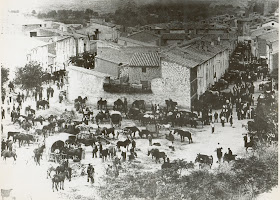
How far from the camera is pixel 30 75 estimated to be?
8.93 metres

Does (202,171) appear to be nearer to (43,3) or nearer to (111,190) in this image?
(111,190)

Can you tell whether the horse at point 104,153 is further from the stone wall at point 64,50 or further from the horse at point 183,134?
the stone wall at point 64,50

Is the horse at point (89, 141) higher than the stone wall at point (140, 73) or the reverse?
the reverse

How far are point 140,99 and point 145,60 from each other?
21.1 inches

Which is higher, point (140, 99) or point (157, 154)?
point (140, 99)

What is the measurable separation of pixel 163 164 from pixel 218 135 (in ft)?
2.79

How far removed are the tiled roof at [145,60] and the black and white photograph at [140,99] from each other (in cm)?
1

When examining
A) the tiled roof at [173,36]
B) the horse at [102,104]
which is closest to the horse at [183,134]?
the horse at [102,104]

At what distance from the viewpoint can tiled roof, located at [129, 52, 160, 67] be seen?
8516 mm

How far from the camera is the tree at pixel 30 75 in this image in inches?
350

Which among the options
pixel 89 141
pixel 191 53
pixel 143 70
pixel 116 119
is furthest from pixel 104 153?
pixel 191 53

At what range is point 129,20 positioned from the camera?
868cm

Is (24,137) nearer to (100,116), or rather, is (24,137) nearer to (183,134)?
(100,116)

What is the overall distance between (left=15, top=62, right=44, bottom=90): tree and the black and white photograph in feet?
0.05
